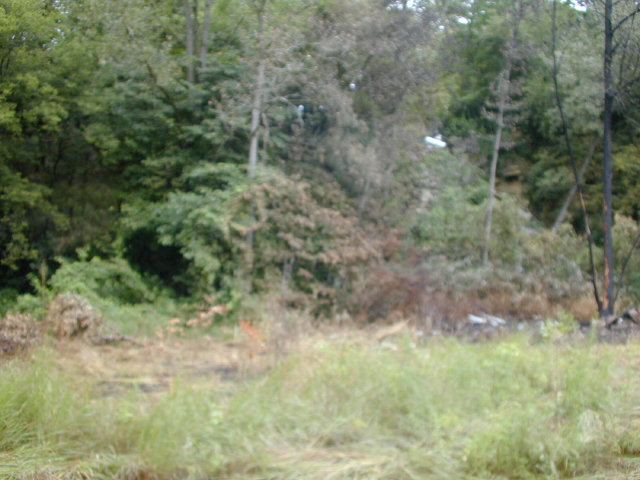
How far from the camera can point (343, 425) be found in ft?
17.6

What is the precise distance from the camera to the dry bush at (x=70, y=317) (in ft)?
25.1

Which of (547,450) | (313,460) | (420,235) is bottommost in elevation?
(313,460)

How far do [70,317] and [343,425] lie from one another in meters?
4.94

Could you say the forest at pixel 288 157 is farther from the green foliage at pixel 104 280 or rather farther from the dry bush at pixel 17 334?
the dry bush at pixel 17 334

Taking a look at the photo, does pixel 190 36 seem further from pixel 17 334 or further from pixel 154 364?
pixel 154 364

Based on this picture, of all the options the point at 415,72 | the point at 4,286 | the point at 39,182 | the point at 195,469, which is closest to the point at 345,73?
the point at 415,72

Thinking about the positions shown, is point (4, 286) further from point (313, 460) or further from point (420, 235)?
point (313, 460)

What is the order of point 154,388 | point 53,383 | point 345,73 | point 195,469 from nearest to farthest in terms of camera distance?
1. point 195,469
2. point 53,383
3. point 154,388
4. point 345,73

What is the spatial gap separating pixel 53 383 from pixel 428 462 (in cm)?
315

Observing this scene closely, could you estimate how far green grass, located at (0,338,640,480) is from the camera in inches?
188

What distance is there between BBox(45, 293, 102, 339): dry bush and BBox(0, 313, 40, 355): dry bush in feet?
0.69

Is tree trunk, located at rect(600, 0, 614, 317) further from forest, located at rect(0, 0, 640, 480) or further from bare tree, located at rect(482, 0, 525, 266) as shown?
bare tree, located at rect(482, 0, 525, 266)

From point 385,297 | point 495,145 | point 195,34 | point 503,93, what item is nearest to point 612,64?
point 503,93

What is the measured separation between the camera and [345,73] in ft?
50.2
